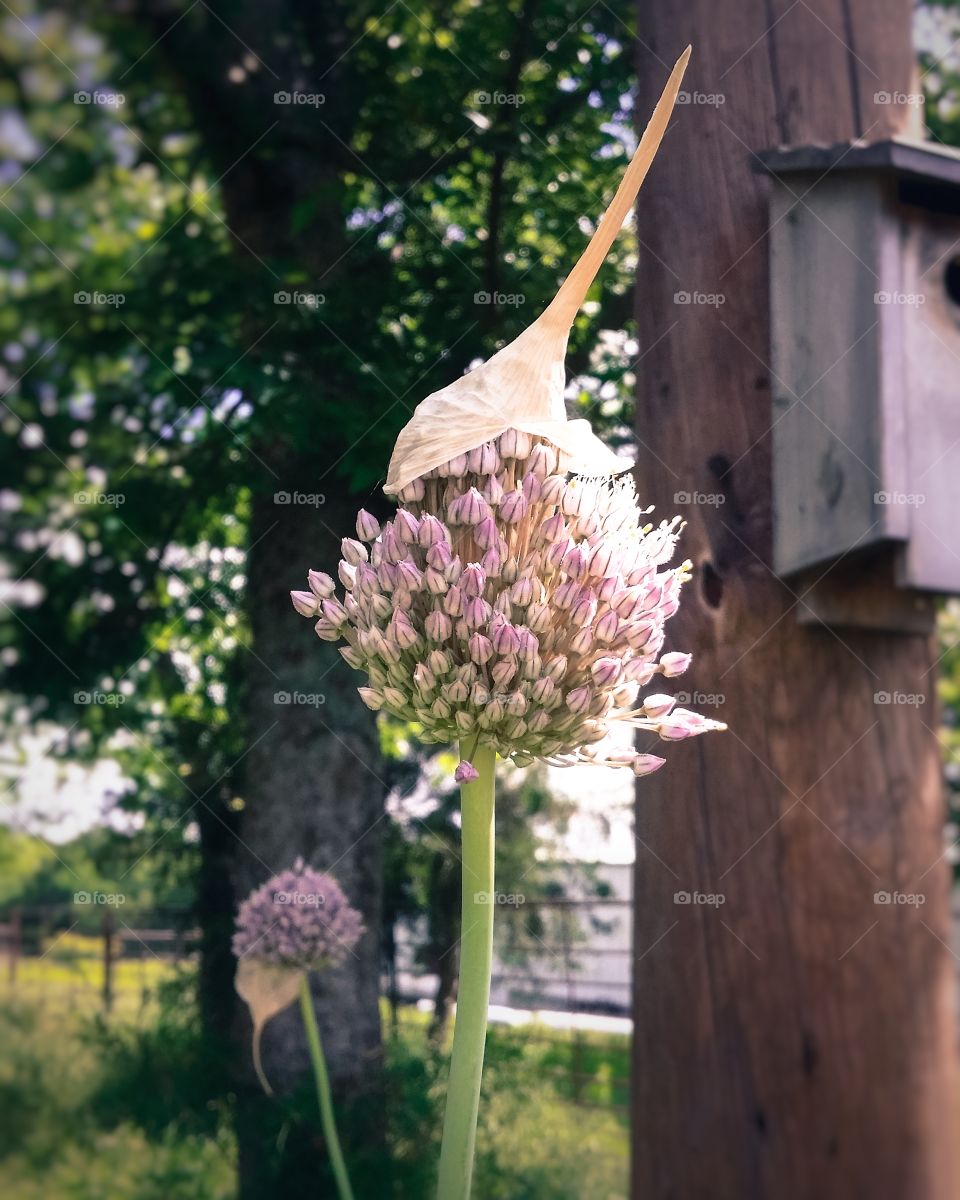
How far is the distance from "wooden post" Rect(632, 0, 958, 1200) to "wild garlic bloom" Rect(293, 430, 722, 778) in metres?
0.81

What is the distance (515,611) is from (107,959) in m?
A: 3.06

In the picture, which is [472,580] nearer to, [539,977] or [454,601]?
[454,601]

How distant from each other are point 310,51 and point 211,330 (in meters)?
→ 1.30

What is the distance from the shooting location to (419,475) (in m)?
0.99

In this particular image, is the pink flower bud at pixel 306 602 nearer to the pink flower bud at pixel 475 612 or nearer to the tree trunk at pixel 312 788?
the pink flower bud at pixel 475 612

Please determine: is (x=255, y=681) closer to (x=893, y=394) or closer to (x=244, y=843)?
(x=244, y=843)

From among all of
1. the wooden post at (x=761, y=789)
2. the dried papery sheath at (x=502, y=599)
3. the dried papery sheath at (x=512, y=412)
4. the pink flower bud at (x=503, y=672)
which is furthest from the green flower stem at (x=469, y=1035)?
the wooden post at (x=761, y=789)

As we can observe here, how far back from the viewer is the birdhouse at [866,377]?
1762mm

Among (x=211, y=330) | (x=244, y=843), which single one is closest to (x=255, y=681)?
(x=244, y=843)

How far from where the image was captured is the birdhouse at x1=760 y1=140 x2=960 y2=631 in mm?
1762

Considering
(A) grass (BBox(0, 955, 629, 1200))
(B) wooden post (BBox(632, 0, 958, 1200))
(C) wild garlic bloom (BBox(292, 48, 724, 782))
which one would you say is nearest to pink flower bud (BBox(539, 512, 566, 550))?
(C) wild garlic bloom (BBox(292, 48, 724, 782))

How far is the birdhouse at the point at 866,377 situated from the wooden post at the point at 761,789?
39 mm

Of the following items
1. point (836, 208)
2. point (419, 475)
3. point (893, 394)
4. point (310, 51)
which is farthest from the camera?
point (310, 51)

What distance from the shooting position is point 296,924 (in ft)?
6.45
